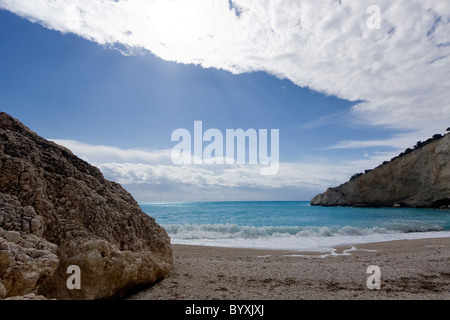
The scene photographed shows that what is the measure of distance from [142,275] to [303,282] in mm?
2888

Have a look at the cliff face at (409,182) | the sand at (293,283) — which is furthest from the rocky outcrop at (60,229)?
the cliff face at (409,182)

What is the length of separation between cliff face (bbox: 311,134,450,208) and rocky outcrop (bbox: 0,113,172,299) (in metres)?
49.7

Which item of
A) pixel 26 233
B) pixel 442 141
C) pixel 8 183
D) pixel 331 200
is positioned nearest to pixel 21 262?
pixel 26 233

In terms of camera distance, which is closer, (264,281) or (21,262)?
(21,262)

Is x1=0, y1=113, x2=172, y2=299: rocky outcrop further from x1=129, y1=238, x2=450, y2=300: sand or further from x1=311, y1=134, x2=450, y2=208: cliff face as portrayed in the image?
x1=311, y1=134, x2=450, y2=208: cliff face

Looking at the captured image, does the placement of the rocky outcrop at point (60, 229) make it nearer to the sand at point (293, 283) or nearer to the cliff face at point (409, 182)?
the sand at point (293, 283)

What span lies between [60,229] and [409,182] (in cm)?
5545

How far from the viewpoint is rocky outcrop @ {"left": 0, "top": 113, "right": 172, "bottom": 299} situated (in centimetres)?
293

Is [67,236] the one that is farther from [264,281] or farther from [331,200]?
[331,200]

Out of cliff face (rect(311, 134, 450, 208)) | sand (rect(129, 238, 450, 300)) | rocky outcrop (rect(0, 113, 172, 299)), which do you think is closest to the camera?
rocky outcrop (rect(0, 113, 172, 299))

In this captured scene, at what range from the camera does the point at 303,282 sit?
5004 mm

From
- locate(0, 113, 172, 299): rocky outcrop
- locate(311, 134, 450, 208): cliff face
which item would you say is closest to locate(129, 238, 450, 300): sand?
locate(0, 113, 172, 299): rocky outcrop

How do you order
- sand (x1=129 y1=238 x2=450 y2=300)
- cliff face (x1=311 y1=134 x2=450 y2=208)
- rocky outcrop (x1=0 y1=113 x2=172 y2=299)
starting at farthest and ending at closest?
cliff face (x1=311 y1=134 x2=450 y2=208), sand (x1=129 y1=238 x2=450 y2=300), rocky outcrop (x1=0 y1=113 x2=172 y2=299)
